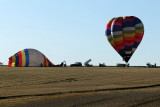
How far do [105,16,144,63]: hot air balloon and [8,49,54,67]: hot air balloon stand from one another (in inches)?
494

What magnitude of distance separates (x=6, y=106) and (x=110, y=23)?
→ 44628 millimetres

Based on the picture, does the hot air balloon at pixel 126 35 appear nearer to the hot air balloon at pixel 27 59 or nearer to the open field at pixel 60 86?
the hot air balloon at pixel 27 59

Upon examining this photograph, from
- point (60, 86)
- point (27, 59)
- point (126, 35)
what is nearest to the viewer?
point (60, 86)

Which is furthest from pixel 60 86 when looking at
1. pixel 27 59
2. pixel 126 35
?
pixel 27 59

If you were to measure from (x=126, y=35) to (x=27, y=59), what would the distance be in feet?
53.9

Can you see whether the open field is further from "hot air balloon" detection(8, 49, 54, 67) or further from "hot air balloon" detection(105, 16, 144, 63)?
"hot air balloon" detection(8, 49, 54, 67)

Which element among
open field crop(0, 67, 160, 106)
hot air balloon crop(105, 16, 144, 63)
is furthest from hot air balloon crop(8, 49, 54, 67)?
open field crop(0, 67, 160, 106)

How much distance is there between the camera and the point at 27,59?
57562 millimetres

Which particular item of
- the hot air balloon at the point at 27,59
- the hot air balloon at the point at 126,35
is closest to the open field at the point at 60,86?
the hot air balloon at the point at 126,35

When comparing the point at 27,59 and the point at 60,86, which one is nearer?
the point at 60,86

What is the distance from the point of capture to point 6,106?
14.3 metres

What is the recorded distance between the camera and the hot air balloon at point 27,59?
187 ft

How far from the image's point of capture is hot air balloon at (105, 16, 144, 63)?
5497 centimetres

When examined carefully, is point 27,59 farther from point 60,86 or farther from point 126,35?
point 60,86
